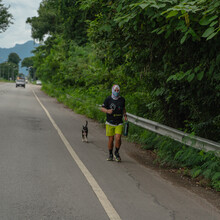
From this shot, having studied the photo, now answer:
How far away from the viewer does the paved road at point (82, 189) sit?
434cm

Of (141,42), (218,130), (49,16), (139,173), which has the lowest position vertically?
(139,173)

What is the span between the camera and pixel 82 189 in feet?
17.4

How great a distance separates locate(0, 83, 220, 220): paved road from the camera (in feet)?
14.2

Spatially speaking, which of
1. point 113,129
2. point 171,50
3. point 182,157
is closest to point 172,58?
point 171,50

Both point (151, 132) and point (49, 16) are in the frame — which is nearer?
point (151, 132)

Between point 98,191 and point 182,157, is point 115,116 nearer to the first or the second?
point 182,157

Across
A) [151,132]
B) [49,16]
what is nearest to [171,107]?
[151,132]

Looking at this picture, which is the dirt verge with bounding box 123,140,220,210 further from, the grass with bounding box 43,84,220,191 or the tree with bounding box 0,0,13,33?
the tree with bounding box 0,0,13,33

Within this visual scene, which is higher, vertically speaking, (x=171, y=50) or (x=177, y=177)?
(x=171, y=50)

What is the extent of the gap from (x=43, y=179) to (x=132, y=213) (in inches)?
78.8

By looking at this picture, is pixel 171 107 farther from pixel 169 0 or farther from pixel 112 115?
pixel 169 0

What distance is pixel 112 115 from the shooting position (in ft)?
25.8

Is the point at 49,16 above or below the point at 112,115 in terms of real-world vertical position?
above

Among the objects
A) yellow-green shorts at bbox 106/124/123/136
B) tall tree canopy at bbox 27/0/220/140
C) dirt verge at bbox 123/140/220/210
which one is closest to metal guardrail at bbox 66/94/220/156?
tall tree canopy at bbox 27/0/220/140
